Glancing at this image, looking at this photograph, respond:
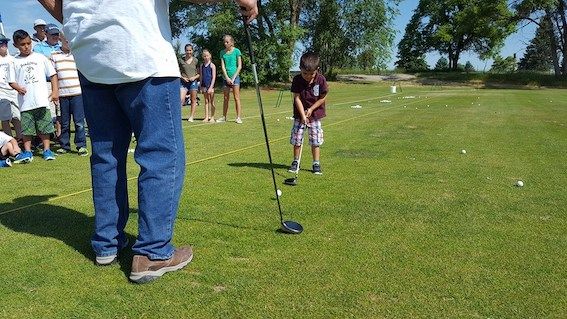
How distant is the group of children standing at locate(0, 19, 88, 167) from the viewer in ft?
24.7

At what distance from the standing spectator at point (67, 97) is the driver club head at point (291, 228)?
17.3 feet

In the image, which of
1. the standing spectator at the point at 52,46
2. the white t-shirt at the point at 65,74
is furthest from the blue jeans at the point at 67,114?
the standing spectator at the point at 52,46

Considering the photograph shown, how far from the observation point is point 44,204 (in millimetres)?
4809

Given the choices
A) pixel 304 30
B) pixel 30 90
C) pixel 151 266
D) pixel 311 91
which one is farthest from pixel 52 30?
pixel 304 30

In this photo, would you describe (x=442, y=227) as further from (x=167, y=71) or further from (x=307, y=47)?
(x=307, y=47)

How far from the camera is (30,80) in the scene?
24.6 feet

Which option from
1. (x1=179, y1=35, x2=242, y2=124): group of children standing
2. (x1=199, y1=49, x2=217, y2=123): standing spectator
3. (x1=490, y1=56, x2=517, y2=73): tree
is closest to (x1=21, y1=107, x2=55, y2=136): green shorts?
(x1=179, y1=35, x2=242, y2=124): group of children standing

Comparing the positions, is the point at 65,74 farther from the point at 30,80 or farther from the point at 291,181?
the point at 291,181

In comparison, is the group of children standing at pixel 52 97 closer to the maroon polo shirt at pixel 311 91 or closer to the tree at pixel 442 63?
the maroon polo shirt at pixel 311 91

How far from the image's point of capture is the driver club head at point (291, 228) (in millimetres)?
3953

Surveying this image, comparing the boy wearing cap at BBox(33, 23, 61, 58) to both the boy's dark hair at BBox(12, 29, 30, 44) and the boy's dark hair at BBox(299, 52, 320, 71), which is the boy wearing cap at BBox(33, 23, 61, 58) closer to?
the boy's dark hair at BBox(12, 29, 30, 44)

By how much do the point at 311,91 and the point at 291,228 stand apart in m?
3.03

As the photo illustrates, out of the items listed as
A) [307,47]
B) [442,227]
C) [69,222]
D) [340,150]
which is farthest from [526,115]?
[307,47]

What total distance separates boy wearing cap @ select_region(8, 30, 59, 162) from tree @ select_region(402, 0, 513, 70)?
162 feet
